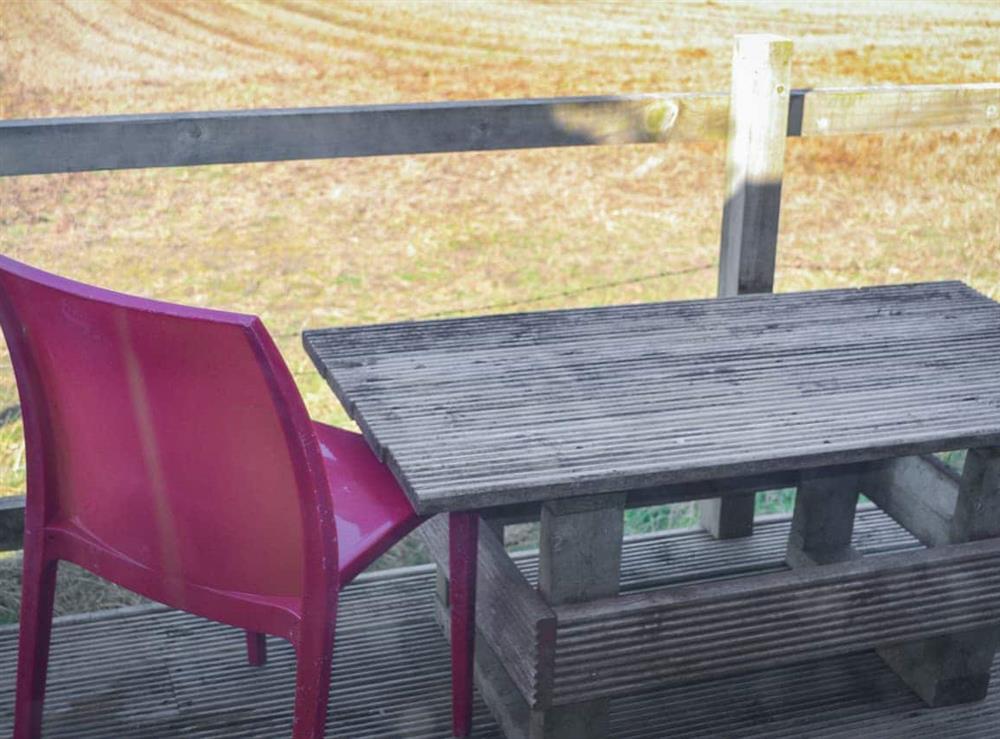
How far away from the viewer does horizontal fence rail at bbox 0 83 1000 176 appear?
2266mm

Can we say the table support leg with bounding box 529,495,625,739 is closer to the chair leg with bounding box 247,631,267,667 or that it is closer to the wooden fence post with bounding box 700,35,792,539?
the chair leg with bounding box 247,631,267,667

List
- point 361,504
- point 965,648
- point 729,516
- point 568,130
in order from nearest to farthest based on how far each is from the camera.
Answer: point 361,504 → point 965,648 → point 568,130 → point 729,516

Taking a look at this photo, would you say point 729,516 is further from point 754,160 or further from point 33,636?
point 33,636

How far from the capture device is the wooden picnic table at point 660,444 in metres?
1.71

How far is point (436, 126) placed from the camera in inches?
96.7

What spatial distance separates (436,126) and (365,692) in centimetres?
107

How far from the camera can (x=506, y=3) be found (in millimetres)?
6941

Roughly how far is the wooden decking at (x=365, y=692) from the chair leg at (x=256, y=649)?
0.06ft

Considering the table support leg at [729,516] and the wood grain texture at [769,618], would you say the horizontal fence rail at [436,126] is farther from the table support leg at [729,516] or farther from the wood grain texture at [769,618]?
the wood grain texture at [769,618]

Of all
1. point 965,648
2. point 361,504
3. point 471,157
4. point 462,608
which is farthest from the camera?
point 471,157

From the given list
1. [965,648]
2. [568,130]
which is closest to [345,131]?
[568,130]

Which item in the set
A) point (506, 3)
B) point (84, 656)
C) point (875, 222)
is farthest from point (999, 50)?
point (84, 656)

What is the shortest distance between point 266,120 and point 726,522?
1.33 m

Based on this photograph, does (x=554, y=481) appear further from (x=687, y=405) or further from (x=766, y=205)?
(x=766, y=205)
